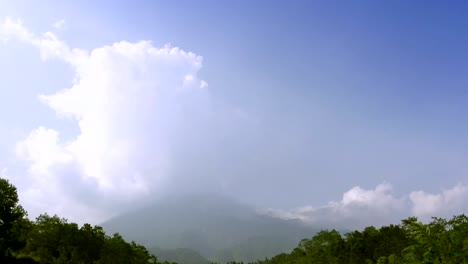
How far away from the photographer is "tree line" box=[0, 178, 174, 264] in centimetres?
6419

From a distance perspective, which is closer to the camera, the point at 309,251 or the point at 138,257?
the point at 138,257

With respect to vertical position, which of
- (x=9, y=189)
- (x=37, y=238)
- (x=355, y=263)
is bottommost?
(x=355, y=263)

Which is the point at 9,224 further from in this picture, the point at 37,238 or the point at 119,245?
the point at 119,245

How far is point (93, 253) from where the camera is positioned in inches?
3231

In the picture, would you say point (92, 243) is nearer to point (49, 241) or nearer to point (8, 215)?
point (49, 241)

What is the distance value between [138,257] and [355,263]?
168ft

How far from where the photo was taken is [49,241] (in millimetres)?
77000

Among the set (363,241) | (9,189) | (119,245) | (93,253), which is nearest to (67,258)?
(93,253)

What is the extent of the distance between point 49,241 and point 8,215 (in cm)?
1555

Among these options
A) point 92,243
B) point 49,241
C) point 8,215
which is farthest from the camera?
point 92,243

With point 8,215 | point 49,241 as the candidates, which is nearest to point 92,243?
point 49,241

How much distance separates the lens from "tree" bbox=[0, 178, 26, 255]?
62.0 metres

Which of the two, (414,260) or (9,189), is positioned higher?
(9,189)

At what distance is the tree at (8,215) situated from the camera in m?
62.0
